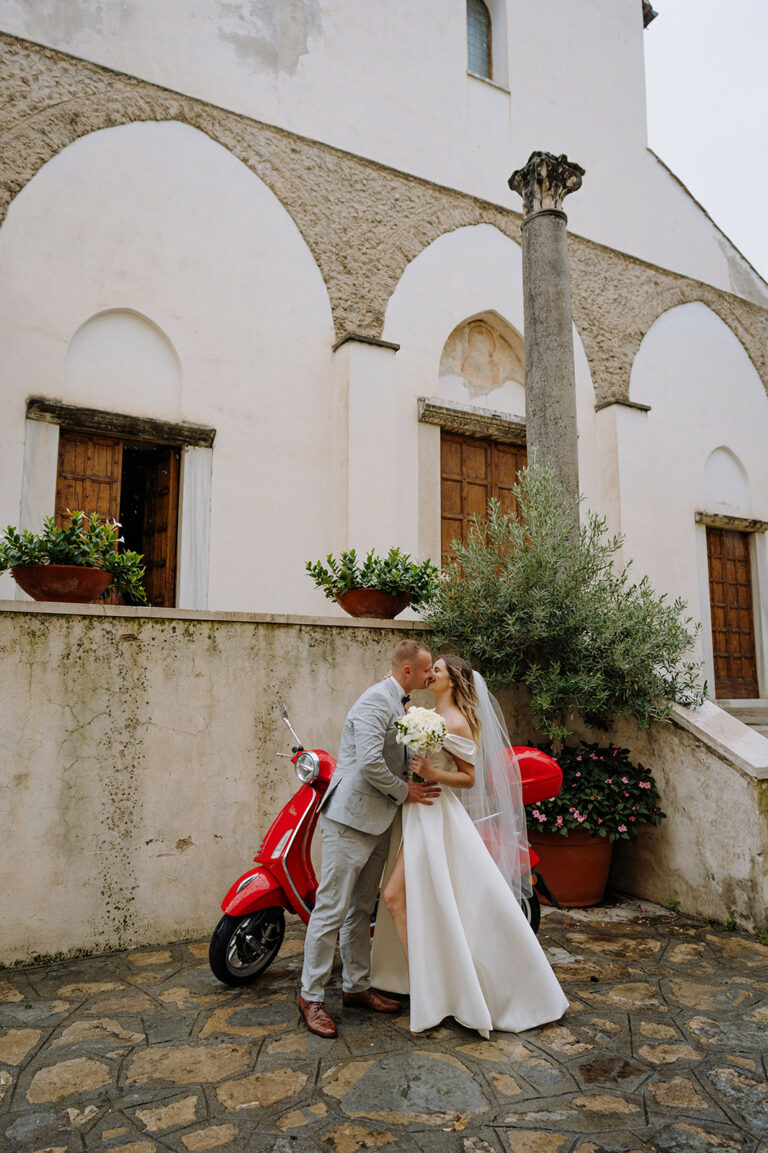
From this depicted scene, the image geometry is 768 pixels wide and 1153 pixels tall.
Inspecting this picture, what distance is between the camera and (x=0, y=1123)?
289 cm

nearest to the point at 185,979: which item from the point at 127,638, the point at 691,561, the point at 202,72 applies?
the point at 127,638

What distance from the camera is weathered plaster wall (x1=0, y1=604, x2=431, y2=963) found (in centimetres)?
459

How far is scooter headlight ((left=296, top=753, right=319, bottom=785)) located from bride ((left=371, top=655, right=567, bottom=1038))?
50 centimetres

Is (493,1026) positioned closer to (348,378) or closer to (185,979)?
(185,979)

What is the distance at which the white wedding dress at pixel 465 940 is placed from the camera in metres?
3.64

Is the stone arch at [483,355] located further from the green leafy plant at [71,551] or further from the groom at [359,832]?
the groom at [359,832]

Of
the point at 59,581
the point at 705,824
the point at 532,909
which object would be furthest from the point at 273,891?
the point at 705,824

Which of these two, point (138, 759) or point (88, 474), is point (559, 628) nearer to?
point (138, 759)

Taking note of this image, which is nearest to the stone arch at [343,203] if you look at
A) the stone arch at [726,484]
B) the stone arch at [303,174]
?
the stone arch at [303,174]

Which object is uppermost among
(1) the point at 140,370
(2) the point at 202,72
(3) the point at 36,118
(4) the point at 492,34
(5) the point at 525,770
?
(4) the point at 492,34

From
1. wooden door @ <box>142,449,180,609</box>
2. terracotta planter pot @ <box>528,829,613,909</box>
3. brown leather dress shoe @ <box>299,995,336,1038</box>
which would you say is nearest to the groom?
brown leather dress shoe @ <box>299,995,336,1038</box>

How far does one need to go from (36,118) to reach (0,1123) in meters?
8.11

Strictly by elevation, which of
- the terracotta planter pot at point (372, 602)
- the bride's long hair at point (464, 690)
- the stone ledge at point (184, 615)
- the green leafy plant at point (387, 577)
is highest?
the green leafy plant at point (387, 577)

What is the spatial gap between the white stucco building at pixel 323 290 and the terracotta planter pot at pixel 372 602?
267 cm
